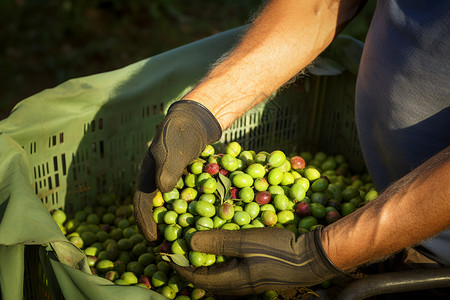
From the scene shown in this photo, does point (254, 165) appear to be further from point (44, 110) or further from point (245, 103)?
point (44, 110)


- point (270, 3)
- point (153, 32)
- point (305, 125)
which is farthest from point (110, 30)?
point (270, 3)

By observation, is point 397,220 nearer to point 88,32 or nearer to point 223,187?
point 223,187

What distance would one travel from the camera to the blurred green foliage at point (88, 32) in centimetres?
562

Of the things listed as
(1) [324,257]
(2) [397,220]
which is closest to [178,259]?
(1) [324,257]

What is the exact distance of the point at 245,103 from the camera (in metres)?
2.24

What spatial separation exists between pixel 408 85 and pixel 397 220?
0.67 m

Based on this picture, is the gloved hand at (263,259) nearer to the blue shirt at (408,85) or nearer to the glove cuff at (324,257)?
the glove cuff at (324,257)

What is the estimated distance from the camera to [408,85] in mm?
1969

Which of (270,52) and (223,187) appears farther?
(270,52)

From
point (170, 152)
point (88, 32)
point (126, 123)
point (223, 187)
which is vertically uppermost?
point (88, 32)

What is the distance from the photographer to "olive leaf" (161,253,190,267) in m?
1.78

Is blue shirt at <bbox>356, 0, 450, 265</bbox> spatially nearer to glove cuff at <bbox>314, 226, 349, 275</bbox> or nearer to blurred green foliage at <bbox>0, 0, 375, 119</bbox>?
glove cuff at <bbox>314, 226, 349, 275</bbox>

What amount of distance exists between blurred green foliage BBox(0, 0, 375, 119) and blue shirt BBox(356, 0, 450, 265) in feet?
11.0

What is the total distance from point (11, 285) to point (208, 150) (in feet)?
3.08
